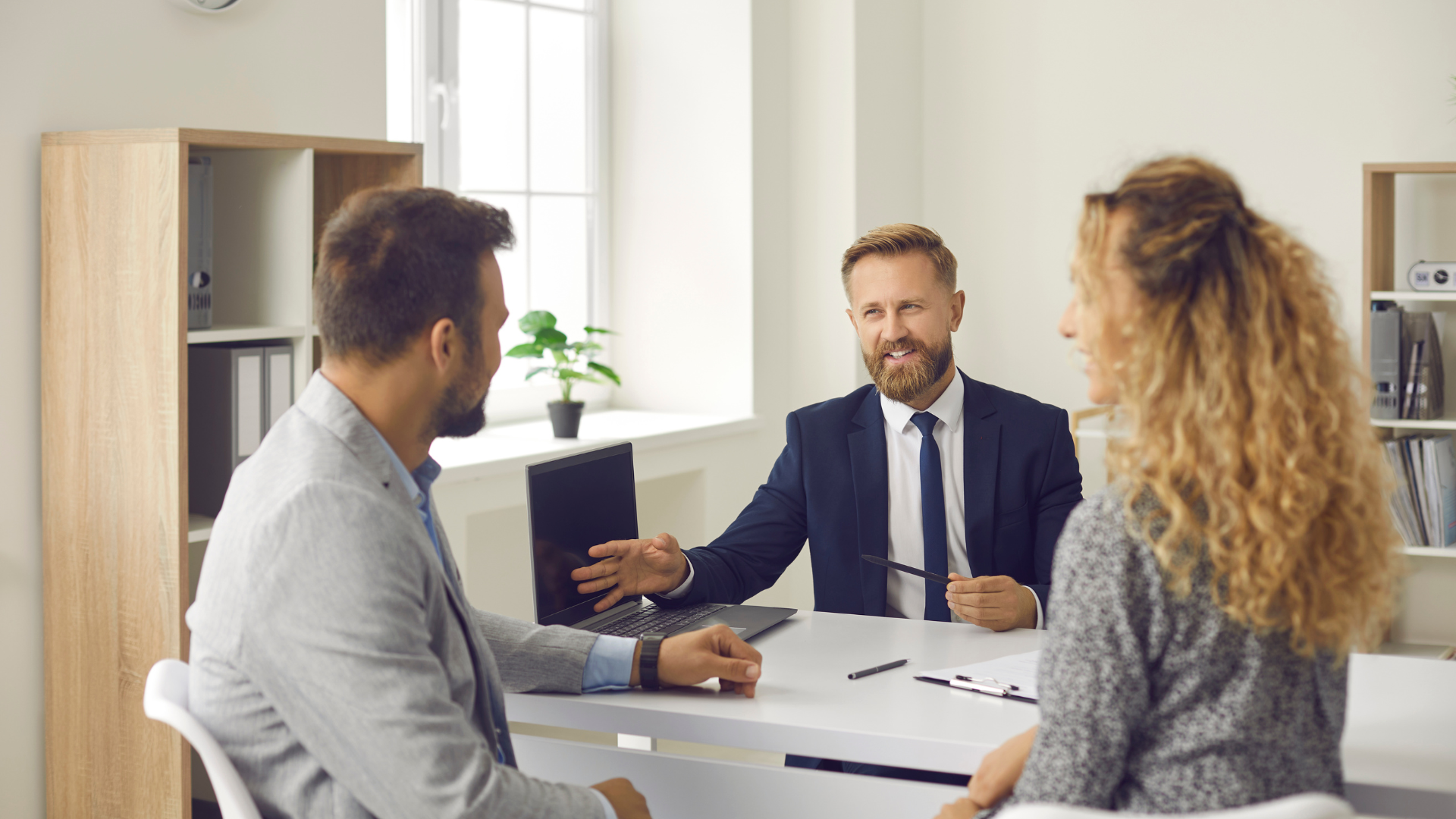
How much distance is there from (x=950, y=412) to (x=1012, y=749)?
103 centimetres

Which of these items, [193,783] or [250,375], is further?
[193,783]

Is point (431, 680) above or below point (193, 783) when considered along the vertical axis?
above

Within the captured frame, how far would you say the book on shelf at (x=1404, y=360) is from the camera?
3.69 m

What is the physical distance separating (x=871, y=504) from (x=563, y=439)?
4.75 ft

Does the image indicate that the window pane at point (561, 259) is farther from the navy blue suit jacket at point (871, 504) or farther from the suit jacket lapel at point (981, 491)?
the suit jacket lapel at point (981, 491)

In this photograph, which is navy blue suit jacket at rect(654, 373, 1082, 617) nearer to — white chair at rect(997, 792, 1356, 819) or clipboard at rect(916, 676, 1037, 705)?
clipboard at rect(916, 676, 1037, 705)

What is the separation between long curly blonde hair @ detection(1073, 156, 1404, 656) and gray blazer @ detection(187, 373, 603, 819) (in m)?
0.66

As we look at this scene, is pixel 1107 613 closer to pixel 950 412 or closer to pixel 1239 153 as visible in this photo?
pixel 950 412

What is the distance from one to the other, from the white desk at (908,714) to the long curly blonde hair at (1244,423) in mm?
344

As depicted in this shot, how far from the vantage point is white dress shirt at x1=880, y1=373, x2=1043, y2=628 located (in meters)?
2.21

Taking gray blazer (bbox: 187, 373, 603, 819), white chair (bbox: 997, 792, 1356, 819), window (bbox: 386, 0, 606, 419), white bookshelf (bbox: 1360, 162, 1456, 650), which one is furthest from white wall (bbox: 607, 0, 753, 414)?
white chair (bbox: 997, 792, 1356, 819)

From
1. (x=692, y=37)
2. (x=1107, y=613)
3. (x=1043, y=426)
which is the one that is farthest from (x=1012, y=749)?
(x=692, y=37)

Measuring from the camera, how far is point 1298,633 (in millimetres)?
1068

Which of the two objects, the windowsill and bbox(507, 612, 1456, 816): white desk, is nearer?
bbox(507, 612, 1456, 816): white desk
